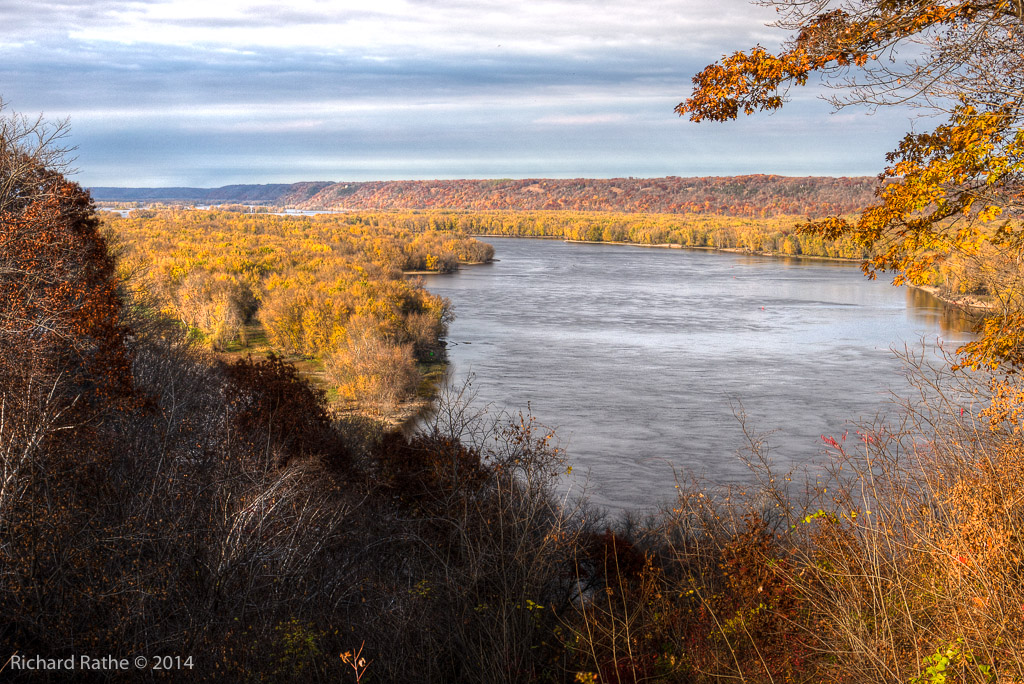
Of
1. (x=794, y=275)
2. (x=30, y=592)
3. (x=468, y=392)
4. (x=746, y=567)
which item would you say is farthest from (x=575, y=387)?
(x=794, y=275)

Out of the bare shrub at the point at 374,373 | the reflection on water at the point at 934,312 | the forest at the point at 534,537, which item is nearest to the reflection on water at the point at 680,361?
the reflection on water at the point at 934,312

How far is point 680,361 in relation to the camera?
123 feet

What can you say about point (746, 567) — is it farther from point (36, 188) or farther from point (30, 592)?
point (36, 188)

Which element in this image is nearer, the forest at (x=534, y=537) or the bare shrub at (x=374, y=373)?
the forest at (x=534, y=537)

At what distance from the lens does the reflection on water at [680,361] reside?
24.5m

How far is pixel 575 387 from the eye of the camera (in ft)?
107

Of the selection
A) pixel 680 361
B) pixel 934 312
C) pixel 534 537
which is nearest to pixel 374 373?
pixel 680 361

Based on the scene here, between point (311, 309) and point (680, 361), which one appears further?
point (311, 309)

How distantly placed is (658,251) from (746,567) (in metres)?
116

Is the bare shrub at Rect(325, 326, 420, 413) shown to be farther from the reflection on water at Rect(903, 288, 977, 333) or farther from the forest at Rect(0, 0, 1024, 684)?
the reflection on water at Rect(903, 288, 977, 333)

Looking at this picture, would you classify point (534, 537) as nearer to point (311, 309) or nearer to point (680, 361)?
point (680, 361)

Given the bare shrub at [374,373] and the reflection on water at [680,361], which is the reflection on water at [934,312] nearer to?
the reflection on water at [680,361]

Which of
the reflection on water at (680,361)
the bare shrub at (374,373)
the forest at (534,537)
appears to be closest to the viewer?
the forest at (534,537)

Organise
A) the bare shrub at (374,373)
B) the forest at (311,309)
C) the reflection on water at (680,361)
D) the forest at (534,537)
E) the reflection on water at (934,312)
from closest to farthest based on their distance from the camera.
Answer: the forest at (534,537)
the reflection on water at (680,361)
the bare shrub at (374,373)
the forest at (311,309)
the reflection on water at (934,312)
